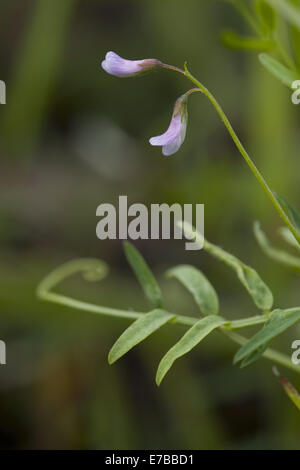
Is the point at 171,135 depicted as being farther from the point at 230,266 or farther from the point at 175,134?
the point at 230,266

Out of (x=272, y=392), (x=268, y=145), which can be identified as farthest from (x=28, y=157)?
(x=272, y=392)


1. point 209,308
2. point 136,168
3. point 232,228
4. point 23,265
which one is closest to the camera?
point 209,308

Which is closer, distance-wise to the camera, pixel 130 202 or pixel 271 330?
pixel 271 330

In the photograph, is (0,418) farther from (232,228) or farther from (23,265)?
(232,228)

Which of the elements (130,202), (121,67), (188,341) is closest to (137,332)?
(188,341)

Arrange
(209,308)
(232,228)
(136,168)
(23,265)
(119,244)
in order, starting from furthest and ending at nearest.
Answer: (136,168) < (119,244) < (232,228) < (23,265) < (209,308)

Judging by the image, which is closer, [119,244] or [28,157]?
[119,244]

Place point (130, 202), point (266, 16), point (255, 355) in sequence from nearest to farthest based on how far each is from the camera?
point (255, 355), point (266, 16), point (130, 202)
